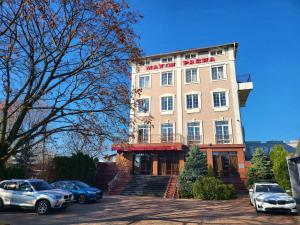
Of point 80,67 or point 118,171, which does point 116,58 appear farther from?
point 118,171

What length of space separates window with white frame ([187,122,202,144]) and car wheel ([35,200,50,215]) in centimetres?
1812

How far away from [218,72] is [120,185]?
16286 millimetres

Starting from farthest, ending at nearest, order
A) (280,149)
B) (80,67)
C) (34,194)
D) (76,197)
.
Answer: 1. (280,149)
2. (76,197)
3. (34,194)
4. (80,67)

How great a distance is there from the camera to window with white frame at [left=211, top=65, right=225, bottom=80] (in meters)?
29.1

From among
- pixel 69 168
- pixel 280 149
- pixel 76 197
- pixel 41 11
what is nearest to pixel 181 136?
pixel 280 149

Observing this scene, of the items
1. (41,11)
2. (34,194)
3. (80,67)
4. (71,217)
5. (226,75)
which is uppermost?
(226,75)

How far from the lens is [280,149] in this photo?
22.0 metres

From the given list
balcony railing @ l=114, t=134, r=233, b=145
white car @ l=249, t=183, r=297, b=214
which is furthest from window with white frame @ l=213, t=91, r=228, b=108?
white car @ l=249, t=183, r=297, b=214

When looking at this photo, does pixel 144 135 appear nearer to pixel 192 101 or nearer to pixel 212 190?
pixel 192 101

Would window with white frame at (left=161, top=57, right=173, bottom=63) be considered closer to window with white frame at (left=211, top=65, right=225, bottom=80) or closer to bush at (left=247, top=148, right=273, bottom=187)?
window with white frame at (left=211, top=65, right=225, bottom=80)

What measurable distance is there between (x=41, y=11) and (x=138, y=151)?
20817 mm

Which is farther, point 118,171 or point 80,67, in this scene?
point 118,171

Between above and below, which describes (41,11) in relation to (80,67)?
above

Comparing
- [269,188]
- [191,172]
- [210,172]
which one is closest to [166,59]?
[210,172]
